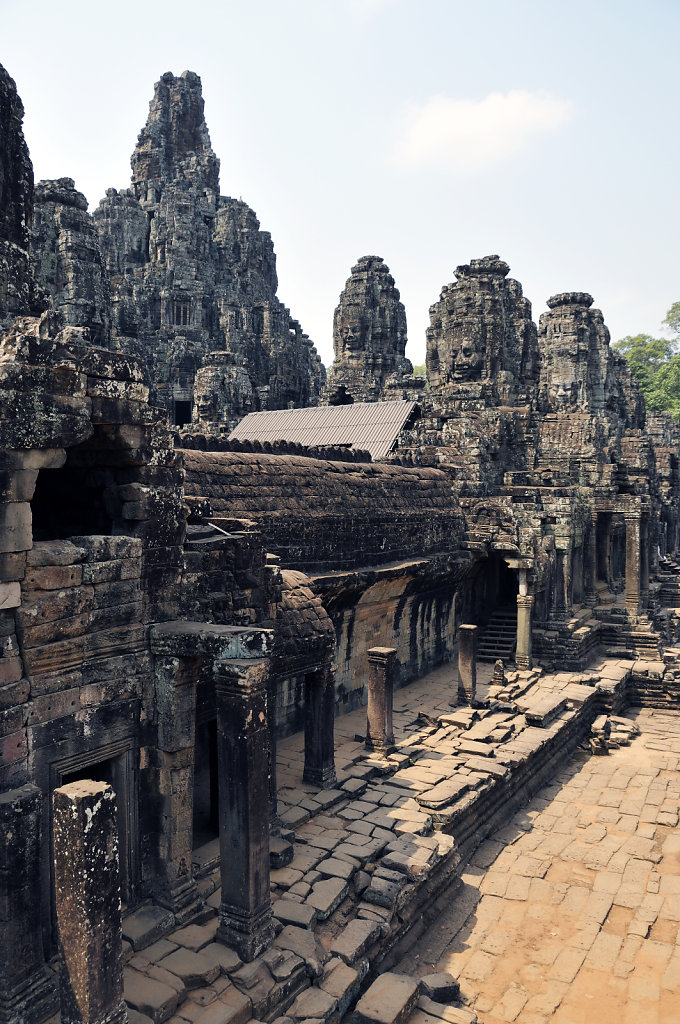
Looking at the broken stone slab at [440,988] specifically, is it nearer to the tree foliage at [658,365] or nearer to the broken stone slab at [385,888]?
the broken stone slab at [385,888]

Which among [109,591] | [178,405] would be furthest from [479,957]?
[178,405]

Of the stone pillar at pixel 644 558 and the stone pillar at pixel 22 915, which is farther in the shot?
the stone pillar at pixel 644 558

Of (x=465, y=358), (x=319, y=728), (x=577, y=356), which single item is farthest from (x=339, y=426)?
(x=577, y=356)

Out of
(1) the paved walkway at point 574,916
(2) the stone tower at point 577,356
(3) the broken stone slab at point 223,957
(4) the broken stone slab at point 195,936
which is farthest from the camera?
(2) the stone tower at point 577,356

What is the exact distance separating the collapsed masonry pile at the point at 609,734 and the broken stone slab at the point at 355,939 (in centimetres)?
992

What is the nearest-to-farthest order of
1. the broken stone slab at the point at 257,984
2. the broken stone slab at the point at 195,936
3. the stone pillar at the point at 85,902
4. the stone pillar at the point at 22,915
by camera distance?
the stone pillar at the point at 85,902 < the stone pillar at the point at 22,915 < the broken stone slab at the point at 257,984 < the broken stone slab at the point at 195,936

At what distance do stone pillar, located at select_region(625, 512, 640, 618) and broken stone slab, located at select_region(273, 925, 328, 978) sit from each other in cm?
1780

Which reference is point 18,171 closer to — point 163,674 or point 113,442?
point 113,442

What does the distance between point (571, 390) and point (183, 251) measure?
25828 millimetres

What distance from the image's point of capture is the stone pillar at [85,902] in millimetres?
5098

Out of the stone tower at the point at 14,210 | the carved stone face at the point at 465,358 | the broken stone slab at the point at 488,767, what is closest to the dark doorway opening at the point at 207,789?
the broken stone slab at the point at 488,767

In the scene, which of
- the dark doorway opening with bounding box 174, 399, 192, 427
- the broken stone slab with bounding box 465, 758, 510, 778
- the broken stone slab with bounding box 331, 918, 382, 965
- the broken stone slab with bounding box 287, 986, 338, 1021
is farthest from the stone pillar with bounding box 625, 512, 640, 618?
the dark doorway opening with bounding box 174, 399, 192, 427

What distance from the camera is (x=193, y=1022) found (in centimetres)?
596

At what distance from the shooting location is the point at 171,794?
7164 mm
